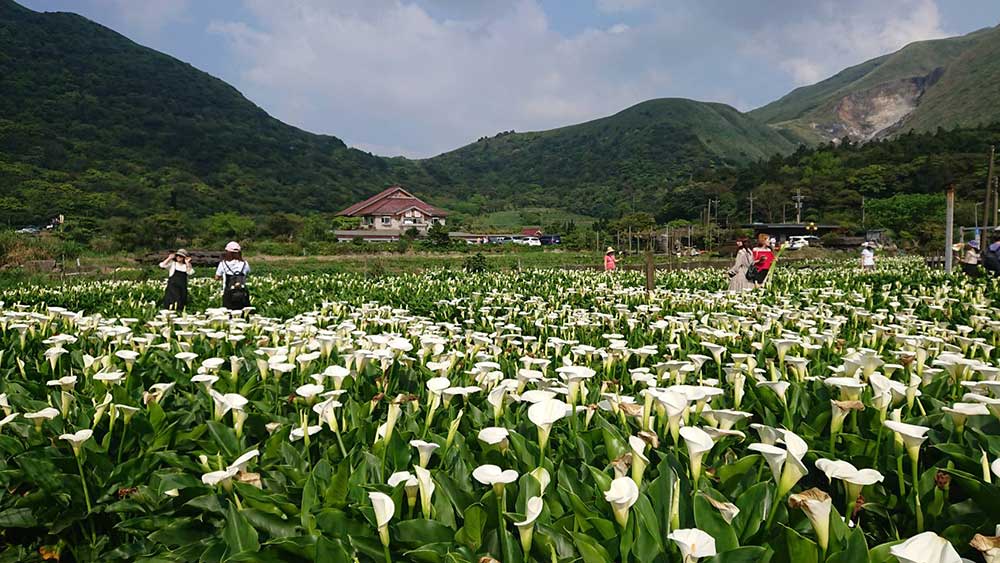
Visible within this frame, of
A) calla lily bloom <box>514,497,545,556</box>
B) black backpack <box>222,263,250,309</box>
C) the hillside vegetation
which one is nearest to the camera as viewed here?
calla lily bloom <box>514,497,545,556</box>

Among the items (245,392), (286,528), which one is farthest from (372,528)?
(245,392)

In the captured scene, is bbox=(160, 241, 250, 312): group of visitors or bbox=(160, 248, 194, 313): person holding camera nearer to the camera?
bbox=(160, 241, 250, 312): group of visitors

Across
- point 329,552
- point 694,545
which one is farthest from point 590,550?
point 329,552

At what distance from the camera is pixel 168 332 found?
428 cm

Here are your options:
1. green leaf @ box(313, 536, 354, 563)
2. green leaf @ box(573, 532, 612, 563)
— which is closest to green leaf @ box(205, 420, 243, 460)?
green leaf @ box(313, 536, 354, 563)

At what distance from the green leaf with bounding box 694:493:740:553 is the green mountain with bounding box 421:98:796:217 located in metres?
126

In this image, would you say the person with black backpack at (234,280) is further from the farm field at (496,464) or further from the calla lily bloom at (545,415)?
the calla lily bloom at (545,415)

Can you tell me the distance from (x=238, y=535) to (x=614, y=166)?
170m

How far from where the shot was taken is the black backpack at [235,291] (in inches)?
347

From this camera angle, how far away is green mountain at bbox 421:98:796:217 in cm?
14225

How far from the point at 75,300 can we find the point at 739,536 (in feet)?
36.0

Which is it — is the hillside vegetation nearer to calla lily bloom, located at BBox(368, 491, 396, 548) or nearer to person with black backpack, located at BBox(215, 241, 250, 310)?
person with black backpack, located at BBox(215, 241, 250, 310)

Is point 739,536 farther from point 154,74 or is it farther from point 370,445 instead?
point 154,74

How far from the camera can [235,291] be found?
8.82 meters
